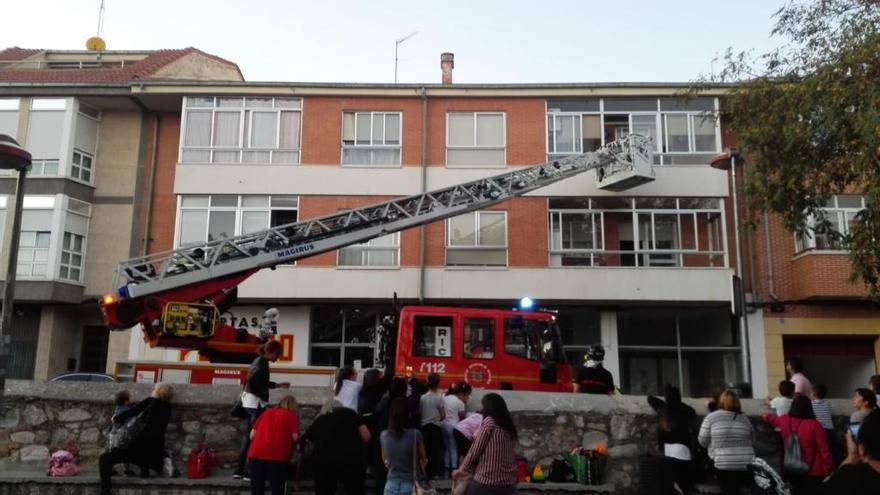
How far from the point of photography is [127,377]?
1280 centimetres

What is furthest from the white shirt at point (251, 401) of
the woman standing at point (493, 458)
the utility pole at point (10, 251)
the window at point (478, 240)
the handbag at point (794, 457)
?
the window at point (478, 240)

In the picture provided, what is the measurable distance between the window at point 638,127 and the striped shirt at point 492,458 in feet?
53.0

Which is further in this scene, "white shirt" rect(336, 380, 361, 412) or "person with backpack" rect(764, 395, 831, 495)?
"white shirt" rect(336, 380, 361, 412)

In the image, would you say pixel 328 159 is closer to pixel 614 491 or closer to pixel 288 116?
pixel 288 116

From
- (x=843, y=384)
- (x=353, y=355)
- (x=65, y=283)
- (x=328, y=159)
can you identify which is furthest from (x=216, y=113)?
(x=843, y=384)

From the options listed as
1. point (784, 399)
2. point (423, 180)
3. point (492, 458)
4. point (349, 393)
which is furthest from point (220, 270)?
point (423, 180)

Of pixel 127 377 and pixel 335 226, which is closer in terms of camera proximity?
pixel 127 377

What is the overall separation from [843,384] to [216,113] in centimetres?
1991

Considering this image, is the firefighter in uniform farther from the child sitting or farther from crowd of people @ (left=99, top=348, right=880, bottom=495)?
the child sitting

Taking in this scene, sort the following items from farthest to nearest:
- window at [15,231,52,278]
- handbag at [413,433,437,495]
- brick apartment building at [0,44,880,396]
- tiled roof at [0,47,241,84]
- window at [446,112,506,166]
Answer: tiled roof at [0,47,241,84]
window at [446,112,506,166]
window at [15,231,52,278]
brick apartment building at [0,44,880,396]
handbag at [413,433,437,495]

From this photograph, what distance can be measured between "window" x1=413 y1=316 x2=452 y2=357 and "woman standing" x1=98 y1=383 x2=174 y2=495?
449 cm

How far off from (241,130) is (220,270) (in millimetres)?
10261

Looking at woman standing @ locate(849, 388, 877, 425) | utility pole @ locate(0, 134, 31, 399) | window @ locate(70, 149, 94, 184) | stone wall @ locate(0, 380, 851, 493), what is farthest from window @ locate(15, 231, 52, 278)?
woman standing @ locate(849, 388, 877, 425)

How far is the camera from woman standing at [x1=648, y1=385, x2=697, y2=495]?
7.38 m
